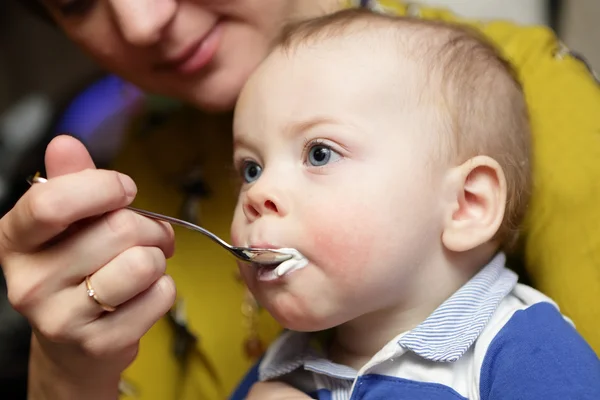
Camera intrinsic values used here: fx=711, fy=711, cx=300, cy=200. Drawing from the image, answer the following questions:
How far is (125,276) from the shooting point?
2.31 ft

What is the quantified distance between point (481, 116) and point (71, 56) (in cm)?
174

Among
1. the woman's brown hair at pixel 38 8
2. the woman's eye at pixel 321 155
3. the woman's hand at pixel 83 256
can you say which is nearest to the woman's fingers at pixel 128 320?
the woman's hand at pixel 83 256

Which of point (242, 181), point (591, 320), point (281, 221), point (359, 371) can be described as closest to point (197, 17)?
point (242, 181)

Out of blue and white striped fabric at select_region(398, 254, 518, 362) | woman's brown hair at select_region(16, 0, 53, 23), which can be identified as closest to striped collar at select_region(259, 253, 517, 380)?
blue and white striped fabric at select_region(398, 254, 518, 362)

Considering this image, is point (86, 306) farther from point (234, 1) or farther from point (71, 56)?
point (71, 56)

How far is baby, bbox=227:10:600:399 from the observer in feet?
2.56

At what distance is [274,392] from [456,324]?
247mm

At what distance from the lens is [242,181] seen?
36.7 inches

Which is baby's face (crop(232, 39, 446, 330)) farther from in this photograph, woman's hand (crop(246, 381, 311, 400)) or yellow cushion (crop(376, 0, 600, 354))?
yellow cushion (crop(376, 0, 600, 354))

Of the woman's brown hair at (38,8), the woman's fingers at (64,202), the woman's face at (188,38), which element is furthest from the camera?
the woman's brown hair at (38,8)

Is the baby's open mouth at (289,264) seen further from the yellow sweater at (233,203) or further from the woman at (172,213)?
the yellow sweater at (233,203)

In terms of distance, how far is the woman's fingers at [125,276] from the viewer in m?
0.71

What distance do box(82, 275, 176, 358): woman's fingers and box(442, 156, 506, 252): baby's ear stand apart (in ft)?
1.07

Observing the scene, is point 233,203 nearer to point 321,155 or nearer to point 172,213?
point 172,213
